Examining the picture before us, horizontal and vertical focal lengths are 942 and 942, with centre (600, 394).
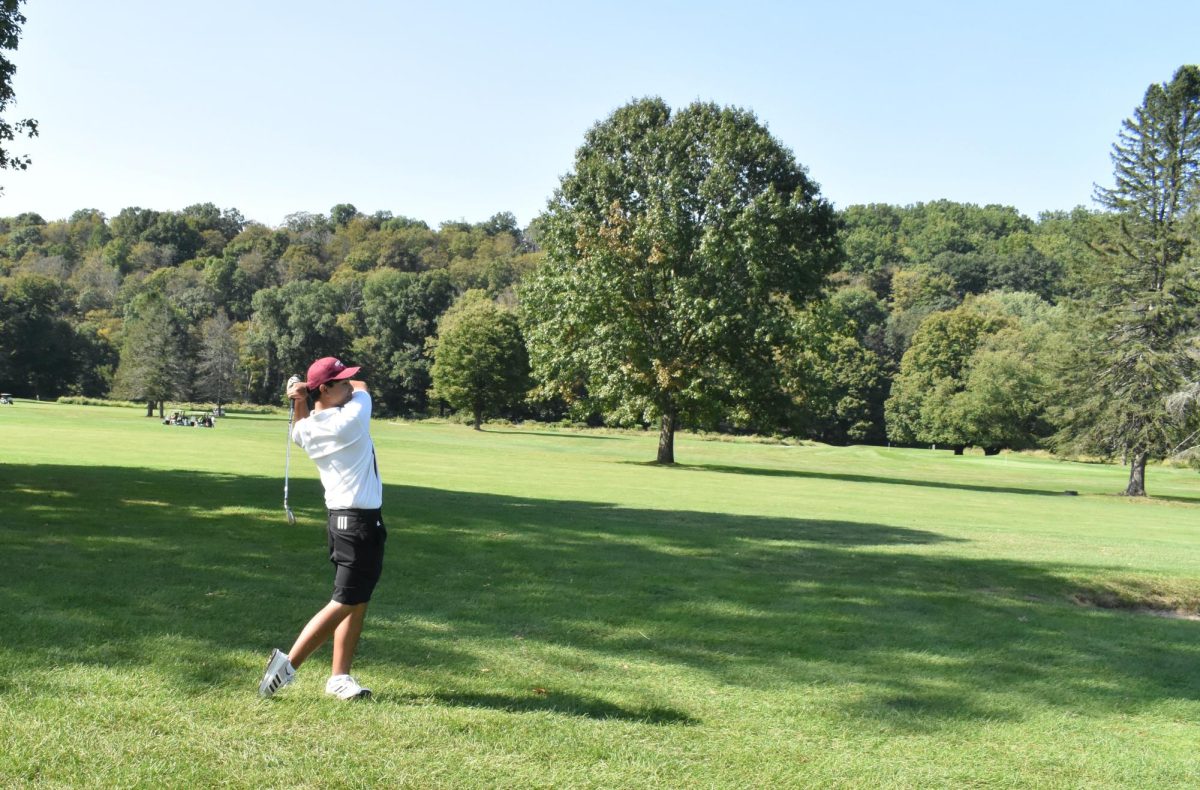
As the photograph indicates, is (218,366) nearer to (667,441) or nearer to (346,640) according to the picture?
(667,441)

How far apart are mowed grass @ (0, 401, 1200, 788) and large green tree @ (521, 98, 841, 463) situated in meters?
23.8

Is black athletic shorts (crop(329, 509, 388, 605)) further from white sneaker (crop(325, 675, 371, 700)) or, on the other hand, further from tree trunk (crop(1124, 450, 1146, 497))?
tree trunk (crop(1124, 450, 1146, 497))

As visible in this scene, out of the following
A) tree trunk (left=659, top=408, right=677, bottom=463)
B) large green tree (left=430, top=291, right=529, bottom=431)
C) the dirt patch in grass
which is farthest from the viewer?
large green tree (left=430, top=291, right=529, bottom=431)

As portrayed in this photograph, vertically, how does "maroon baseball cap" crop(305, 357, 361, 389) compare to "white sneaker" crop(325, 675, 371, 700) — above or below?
above

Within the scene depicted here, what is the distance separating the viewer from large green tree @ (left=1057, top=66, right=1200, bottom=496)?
39312mm

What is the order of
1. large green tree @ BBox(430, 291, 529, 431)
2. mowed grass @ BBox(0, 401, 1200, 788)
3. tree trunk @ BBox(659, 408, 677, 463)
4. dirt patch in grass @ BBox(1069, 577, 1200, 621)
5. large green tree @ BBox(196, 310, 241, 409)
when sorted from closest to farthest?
1. mowed grass @ BBox(0, 401, 1200, 788)
2. dirt patch in grass @ BBox(1069, 577, 1200, 621)
3. tree trunk @ BBox(659, 408, 677, 463)
4. large green tree @ BBox(430, 291, 529, 431)
5. large green tree @ BBox(196, 310, 241, 409)

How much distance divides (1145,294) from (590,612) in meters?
38.2

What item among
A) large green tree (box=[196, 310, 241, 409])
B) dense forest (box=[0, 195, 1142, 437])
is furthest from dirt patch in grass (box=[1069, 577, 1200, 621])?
large green tree (box=[196, 310, 241, 409])

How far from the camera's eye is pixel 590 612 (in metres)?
9.68

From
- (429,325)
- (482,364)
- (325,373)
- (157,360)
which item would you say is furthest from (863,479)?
(429,325)

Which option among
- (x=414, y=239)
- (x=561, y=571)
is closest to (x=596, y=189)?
(x=561, y=571)

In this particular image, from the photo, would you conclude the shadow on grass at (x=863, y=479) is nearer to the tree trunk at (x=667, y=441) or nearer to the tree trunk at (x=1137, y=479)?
the tree trunk at (x=667, y=441)

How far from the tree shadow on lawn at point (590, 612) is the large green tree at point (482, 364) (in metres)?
72.5

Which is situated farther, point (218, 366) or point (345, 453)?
point (218, 366)
